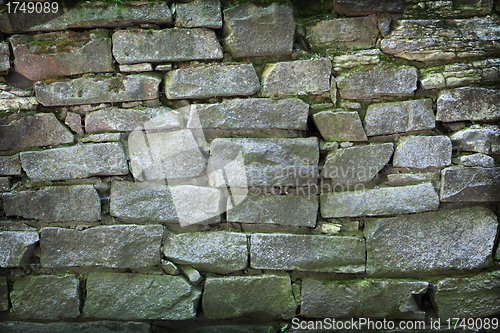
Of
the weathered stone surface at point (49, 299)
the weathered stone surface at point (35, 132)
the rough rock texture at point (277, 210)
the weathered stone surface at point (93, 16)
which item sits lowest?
the weathered stone surface at point (49, 299)

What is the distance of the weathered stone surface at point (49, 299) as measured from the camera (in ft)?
6.77

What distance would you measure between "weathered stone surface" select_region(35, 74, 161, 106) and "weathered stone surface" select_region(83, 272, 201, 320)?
46.6 inches

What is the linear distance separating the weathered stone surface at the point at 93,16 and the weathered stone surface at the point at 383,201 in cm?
164

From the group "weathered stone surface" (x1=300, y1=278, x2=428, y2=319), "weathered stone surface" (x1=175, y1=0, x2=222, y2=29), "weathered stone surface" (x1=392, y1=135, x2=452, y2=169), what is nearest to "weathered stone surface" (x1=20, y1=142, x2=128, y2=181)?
"weathered stone surface" (x1=175, y1=0, x2=222, y2=29)

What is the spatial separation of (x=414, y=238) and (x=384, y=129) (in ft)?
2.40

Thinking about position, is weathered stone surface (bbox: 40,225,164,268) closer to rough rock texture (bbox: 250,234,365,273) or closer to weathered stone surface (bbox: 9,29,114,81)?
rough rock texture (bbox: 250,234,365,273)

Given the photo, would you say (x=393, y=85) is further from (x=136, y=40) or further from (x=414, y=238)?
(x=136, y=40)

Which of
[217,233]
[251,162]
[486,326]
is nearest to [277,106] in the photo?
[251,162]

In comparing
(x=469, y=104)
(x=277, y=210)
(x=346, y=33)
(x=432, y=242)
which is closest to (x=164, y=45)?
(x=346, y=33)

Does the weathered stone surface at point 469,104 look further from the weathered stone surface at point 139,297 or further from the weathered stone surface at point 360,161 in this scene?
the weathered stone surface at point 139,297

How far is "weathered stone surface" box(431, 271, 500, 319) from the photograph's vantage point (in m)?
1.95

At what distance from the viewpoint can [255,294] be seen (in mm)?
2018

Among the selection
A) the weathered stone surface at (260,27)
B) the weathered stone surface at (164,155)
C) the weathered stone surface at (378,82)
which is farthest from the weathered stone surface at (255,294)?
the weathered stone surface at (260,27)

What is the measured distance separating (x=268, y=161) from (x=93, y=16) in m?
1.48
